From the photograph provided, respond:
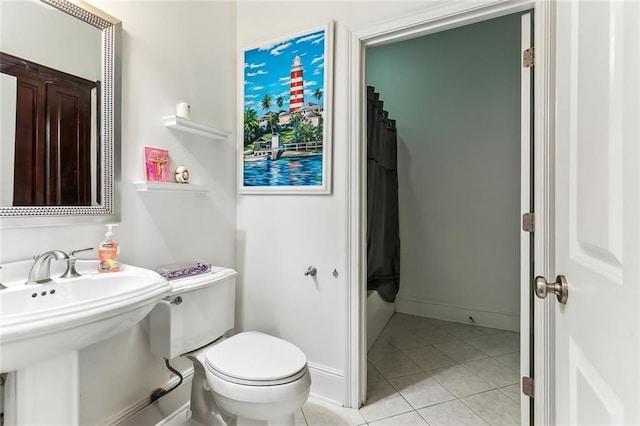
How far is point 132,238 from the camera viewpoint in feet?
4.71

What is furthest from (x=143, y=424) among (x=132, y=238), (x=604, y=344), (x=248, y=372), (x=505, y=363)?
(x=505, y=363)

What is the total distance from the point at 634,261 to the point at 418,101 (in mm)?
2895

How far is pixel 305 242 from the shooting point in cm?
180

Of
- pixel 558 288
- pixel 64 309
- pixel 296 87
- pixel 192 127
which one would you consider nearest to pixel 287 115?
pixel 296 87

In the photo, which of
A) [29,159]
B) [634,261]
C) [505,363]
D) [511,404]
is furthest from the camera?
[505,363]

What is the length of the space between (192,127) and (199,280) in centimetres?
79

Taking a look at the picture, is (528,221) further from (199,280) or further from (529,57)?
(199,280)

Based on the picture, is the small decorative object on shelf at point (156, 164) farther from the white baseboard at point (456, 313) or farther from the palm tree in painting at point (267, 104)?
the white baseboard at point (456, 313)

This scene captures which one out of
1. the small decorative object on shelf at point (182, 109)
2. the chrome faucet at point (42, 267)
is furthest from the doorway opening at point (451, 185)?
the chrome faucet at point (42, 267)

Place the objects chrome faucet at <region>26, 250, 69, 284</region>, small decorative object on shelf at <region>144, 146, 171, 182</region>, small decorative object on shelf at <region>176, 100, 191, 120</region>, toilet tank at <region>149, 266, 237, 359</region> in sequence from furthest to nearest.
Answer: small decorative object on shelf at <region>176, 100, 191, 120</region> → small decorative object on shelf at <region>144, 146, 171, 182</region> → toilet tank at <region>149, 266, 237, 359</region> → chrome faucet at <region>26, 250, 69, 284</region>

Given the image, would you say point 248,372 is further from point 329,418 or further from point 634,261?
point 634,261

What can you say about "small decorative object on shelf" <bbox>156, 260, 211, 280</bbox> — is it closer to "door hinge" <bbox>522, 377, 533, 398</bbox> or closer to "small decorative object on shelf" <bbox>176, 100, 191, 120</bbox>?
"small decorative object on shelf" <bbox>176, 100, 191, 120</bbox>

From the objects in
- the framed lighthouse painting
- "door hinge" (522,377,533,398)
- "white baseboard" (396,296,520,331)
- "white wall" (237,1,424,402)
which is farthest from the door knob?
"white baseboard" (396,296,520,331)

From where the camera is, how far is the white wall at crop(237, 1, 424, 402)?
1.68 metres
